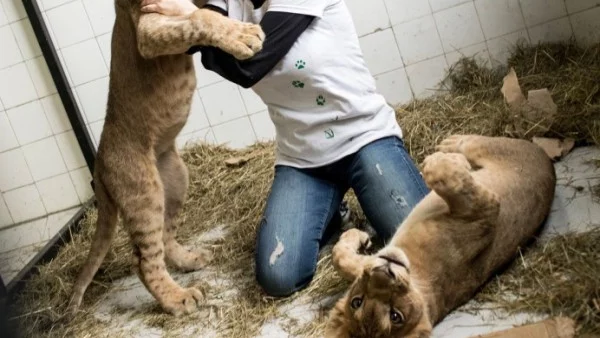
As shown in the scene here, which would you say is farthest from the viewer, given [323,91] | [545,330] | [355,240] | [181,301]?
[181,301]

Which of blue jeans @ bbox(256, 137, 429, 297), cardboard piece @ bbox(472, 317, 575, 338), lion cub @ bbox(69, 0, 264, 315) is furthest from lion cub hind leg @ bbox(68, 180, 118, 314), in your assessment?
cardboard piece @ bbox(472, 317, 575, 338)

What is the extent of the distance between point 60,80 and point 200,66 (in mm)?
1132

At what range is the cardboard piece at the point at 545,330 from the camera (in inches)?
91.8

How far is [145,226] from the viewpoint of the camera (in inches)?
145

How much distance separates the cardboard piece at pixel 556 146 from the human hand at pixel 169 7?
209 centimetres

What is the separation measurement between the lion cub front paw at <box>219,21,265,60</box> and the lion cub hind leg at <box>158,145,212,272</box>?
4.15ft

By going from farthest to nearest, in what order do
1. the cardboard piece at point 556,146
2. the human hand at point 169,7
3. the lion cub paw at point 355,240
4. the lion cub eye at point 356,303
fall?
the cardboard piece at point 556,146
the human hand at point 169,7
the lion cub paw at point 355,240
the lion cub eye at point 356,303

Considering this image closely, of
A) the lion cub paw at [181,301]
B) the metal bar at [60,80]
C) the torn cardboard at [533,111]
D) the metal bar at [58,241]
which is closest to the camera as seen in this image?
the lion cub paw at [181,301]

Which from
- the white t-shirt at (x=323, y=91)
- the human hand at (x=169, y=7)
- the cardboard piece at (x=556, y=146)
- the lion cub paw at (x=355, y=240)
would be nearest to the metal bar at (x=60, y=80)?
the human hand at (x=169, y=7)

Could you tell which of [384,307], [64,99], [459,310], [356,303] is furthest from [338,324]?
[64,99]

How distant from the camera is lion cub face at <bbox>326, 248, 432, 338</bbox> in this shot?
2.39m

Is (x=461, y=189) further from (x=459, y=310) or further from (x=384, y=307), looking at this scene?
(x=384, y=307)

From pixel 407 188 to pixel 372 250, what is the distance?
14.7 inches

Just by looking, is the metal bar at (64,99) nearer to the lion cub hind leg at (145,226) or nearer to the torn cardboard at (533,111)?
the lion cub hind leg at (145,226)
